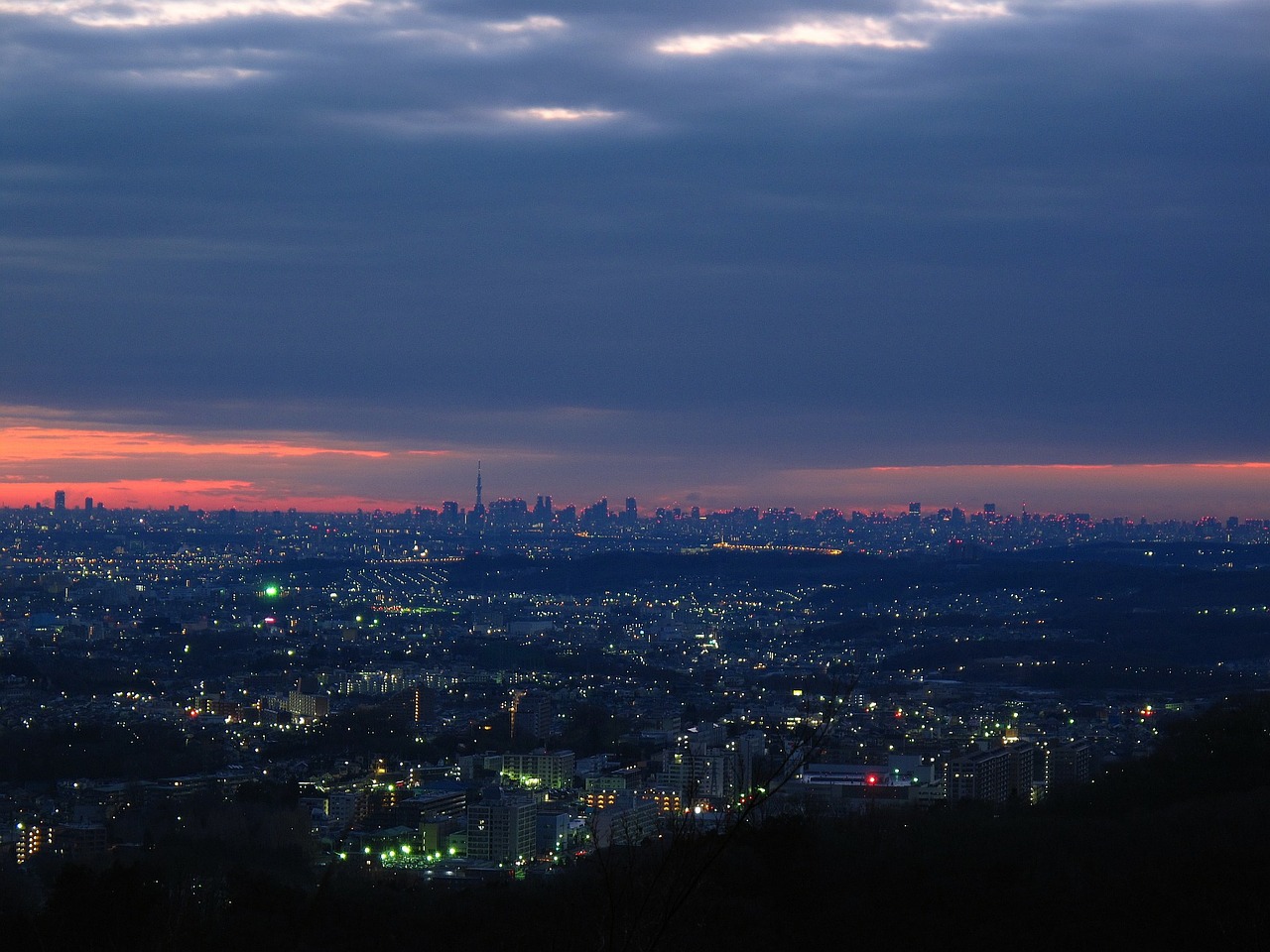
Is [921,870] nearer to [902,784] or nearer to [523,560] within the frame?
[902,784]

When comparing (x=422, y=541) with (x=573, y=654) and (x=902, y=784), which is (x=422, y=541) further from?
(x=902, y=784)

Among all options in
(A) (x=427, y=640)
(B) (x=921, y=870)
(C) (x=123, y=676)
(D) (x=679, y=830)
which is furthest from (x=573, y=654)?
(D) (x=679, y=830)

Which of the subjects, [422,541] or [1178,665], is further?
[422,541]

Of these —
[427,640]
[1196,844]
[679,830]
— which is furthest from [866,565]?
[679,830]

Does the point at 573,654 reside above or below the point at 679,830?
below

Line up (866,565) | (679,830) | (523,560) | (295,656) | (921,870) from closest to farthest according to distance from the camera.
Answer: (679,830)
(921,870)
(295,656)
(866,565)
(523,560)

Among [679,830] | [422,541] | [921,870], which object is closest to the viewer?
[679,830]
